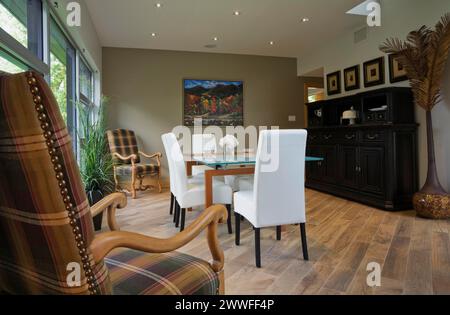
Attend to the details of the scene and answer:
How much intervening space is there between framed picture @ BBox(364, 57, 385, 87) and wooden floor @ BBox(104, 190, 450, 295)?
1.97 m

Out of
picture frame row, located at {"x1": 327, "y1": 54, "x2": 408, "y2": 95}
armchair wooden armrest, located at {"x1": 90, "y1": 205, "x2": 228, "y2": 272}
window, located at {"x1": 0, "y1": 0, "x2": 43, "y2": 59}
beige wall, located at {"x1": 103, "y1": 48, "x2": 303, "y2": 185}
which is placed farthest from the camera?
beige wall, located at {"x1": 103, "y1": 48, "x2": 303, "y2": 185}

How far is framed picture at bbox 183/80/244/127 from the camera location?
592 centimetres

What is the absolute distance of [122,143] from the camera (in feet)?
17.4

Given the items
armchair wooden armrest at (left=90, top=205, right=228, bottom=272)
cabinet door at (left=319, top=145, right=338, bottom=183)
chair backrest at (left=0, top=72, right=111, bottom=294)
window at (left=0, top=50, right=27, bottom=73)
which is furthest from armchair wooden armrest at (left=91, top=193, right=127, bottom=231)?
cabinet door at (left=319, top=145, right=338, bottom=183)

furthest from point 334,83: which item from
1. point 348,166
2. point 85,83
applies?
point 85,83

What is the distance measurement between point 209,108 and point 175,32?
168 centimetres

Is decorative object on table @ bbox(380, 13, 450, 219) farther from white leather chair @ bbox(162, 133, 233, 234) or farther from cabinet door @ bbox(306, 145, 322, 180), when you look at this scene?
white leather chair @ bbox(162, 133, 233, 234)

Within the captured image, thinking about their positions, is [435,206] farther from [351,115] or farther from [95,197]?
[95,197]

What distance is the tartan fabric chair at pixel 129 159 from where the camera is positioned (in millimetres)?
4773

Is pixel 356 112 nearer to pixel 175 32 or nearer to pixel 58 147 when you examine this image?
pixel 175 32

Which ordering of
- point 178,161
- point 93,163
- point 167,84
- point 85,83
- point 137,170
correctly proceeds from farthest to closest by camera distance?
point 167,84 < point 137,170 < point 85,83 < point 93,163 < point 178,161

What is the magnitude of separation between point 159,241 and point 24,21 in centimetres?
223
